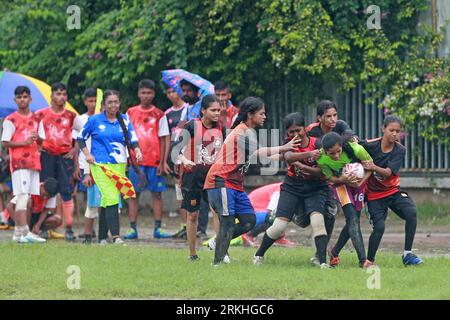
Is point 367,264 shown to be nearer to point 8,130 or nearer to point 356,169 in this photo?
point 356,169

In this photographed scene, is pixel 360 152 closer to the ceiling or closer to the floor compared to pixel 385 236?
closer to the ceiling

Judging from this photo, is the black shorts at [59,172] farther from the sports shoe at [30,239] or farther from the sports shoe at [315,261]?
the sports shoe at [315,261]

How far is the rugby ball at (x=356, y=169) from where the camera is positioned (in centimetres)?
1107

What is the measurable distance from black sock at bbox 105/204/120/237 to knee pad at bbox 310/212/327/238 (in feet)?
11.3

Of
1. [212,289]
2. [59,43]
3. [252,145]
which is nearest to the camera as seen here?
[212,289]

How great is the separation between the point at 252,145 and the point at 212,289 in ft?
6.41

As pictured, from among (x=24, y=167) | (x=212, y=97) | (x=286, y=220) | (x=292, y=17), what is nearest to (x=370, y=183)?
(x=286, y=220)

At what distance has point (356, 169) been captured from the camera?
11078 millimetres

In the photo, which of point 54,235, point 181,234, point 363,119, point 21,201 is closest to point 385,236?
point 181,234

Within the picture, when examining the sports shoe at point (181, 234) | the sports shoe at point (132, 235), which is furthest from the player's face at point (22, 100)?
the sports shoe at point (181, 234)

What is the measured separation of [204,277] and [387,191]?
2.24 metres

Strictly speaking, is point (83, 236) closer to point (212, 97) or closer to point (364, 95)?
point (212, 97)

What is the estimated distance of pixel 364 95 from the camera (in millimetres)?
18312

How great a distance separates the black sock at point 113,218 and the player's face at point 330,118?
11.5ft
